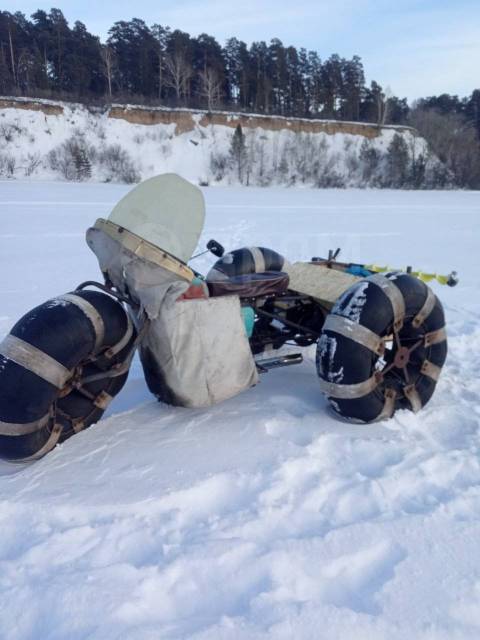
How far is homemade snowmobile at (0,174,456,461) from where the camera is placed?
2.52 metres

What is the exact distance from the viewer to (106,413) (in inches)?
134

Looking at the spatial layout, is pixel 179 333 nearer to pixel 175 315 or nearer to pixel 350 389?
pixel 175 315

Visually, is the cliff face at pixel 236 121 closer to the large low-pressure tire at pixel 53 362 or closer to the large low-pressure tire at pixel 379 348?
the large low-pressure tire at pixel 379 348

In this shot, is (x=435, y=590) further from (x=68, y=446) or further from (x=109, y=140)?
(x=109, y=140)

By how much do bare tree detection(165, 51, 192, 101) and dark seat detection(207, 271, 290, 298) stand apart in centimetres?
5646

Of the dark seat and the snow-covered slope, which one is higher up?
the snow-covered slope

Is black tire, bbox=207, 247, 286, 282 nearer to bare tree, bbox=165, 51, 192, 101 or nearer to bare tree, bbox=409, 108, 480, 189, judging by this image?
bare tree, bbox=409, 108, 480, 189

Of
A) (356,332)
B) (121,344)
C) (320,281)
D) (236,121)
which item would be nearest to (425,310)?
(356,332)

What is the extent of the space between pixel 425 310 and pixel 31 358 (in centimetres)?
226

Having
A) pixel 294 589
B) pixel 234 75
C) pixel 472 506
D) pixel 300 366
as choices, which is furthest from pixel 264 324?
pixel 234 75

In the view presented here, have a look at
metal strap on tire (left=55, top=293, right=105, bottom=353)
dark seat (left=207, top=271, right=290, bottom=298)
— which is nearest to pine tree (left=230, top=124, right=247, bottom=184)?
dark seat (left=207, top=271, right=290, bottom=298)

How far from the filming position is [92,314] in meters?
2.61

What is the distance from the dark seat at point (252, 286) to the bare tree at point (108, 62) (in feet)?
175

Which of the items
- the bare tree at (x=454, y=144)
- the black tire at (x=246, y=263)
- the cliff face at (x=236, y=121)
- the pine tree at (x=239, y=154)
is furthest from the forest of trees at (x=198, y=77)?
the black tire at (x=246, y=263)
